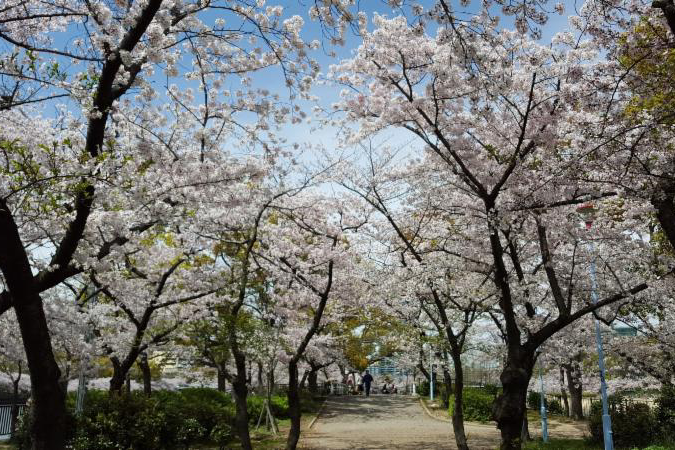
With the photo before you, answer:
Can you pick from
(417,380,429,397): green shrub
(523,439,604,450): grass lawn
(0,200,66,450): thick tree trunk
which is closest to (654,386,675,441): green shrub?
(523,439,604,450): grass lawn

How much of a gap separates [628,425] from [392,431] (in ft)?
25.1

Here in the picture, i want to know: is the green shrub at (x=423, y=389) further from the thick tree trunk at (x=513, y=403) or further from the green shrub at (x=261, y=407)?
the thick tree trunk at (x=513, y=403)

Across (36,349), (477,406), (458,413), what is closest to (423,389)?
(477,406)

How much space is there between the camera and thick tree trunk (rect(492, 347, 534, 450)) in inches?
360

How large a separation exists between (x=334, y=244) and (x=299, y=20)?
8.95 meters

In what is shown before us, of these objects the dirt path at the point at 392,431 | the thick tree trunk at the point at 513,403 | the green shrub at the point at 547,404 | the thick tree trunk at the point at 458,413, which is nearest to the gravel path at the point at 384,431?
the dirt path at the point at 392,431

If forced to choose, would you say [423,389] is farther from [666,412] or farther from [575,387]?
[666,412]

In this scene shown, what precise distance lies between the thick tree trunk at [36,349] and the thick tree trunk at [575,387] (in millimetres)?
17105

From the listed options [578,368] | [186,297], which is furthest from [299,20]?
[578,368]

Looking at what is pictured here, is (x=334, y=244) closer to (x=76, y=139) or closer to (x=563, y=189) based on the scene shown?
(x=563, y=189)

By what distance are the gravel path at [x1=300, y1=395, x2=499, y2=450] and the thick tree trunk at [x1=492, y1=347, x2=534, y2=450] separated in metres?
6.03

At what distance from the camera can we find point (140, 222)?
338 inches

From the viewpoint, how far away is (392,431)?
61.9 feet

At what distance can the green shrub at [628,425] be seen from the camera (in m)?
13.9
